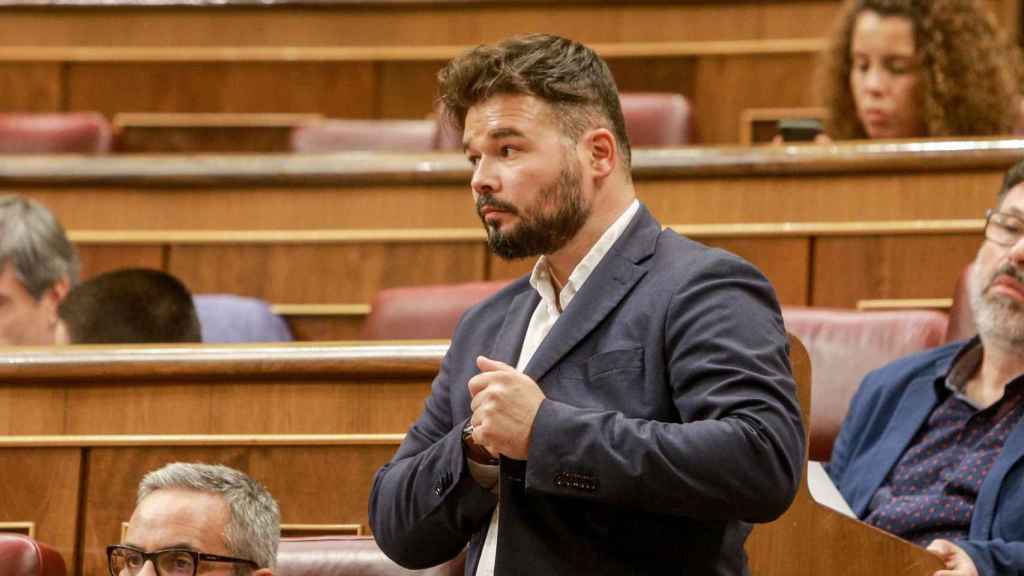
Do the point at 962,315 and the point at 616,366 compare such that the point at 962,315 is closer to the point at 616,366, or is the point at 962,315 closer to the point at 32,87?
the point at 616,366

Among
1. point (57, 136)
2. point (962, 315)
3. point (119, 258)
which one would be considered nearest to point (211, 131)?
point (57, 136)

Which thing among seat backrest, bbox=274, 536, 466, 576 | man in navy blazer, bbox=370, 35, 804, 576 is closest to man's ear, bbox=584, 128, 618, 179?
man in navy blazer, bbox=370, 35, 804, 576

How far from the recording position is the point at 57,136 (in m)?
1.55

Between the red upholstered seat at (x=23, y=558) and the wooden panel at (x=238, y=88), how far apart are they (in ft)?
3.28

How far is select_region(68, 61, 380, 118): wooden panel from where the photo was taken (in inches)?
67.0

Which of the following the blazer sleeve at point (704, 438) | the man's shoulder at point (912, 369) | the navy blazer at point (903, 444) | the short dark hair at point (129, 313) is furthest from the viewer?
the short dark hair at point (129, 313)

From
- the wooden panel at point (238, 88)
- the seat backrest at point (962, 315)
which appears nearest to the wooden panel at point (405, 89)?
the wooden panel at point (238, 88)

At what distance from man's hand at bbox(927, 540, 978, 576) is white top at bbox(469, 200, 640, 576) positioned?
9.2 inches

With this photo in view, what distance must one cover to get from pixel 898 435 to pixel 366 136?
78cm

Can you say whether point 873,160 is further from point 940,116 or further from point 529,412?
point 529,412

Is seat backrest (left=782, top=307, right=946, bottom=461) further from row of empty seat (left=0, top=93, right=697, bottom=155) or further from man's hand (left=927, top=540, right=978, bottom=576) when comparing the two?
row of empty seat (left=0, top=93, right=697, bottom=155)

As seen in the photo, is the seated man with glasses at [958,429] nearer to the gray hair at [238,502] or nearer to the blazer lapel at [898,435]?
the blazer lapel at [898,435]

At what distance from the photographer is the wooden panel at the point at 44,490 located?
854 millimetres

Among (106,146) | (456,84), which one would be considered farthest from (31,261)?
(456,84)
